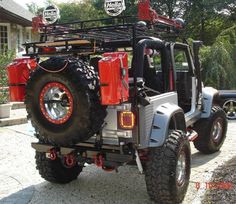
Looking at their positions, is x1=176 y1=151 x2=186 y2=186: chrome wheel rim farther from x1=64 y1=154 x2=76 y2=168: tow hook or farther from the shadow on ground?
the shadow on ground

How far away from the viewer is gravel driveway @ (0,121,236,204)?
5012 mm

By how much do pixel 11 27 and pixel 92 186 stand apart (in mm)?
17174

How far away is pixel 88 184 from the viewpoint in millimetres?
Answer: 5582

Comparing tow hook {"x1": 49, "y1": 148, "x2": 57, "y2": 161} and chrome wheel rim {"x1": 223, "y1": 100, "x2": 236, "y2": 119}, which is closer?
tow hook {"x1": 49, "y1": 148, "x2": 57, "y2": 161}

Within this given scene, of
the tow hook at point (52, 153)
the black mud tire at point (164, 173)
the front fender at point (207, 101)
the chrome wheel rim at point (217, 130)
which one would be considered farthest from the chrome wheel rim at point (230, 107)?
the tow hook at point (52, 153)

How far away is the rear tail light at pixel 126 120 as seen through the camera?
4.29m

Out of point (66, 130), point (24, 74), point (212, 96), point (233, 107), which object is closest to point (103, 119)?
point (66, 130)

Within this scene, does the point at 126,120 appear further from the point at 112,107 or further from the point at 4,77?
the point at 4,77

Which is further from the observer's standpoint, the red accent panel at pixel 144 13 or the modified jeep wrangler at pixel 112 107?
the red accent panel at pixel 144 13

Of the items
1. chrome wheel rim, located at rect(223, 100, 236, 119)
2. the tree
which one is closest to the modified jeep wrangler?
chrome wheel rim, located at rect(223, 100, 236, 119)

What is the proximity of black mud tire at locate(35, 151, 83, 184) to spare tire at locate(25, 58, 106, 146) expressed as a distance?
90 centimetres

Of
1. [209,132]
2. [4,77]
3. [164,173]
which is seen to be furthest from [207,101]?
[4,77]

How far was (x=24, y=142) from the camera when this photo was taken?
8047 mm

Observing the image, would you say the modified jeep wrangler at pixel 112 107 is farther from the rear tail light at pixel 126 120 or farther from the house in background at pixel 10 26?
the house in background at pixel 10 26
